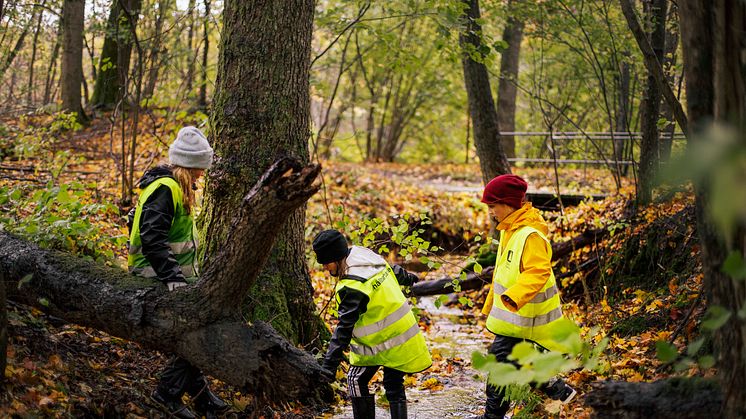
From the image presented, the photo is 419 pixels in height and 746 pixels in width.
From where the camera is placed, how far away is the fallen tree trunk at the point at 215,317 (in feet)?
13.8

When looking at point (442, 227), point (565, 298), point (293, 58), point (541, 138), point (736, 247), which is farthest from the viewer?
point (541, 138)

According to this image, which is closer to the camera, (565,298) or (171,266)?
(171,266)

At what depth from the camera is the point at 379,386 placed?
19.9ft

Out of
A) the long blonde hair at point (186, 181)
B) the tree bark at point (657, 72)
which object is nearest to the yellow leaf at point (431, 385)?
the long blonde hair at point (186, 181)

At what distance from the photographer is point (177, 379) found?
455 cm

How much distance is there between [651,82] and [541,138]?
570 inches

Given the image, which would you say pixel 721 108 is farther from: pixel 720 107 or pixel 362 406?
pixel 362 406

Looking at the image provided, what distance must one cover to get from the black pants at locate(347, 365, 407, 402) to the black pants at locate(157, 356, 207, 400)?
1.06m

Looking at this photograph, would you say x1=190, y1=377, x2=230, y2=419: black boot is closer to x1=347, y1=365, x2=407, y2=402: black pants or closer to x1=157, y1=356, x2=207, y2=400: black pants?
x1=157, y1=356, x2=207, y2=400: black pants

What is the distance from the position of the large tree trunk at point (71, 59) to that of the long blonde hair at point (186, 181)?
10.6 metres

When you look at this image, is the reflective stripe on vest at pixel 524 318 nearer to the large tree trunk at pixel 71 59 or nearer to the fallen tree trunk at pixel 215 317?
the fallen tree trunk at pixel 215 317

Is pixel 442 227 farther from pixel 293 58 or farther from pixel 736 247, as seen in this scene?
pixel 736 247

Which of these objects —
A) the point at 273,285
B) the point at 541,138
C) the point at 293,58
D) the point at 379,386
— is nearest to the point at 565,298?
the point at 379,386

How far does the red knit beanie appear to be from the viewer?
16.1 ft
